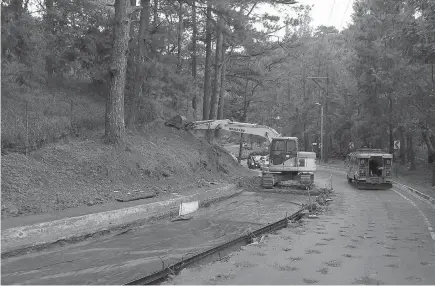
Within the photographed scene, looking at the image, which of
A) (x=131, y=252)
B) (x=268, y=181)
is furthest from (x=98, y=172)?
(x=268, y=181)

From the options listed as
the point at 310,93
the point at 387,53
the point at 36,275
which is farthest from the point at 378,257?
the point at 310,93

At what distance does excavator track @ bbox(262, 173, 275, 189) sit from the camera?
25641 mm

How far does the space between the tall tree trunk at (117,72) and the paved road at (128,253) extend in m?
5.22

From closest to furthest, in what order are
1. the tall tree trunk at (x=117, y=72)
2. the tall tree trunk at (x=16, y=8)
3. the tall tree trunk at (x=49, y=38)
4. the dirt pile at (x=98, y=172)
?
the dirt pile at (x=98, y=172) < the tall tree trunk at (x=16, y=8) < the tall tree trunk at (x=117, y=72) < the tall tree trunk at (x=49, y=38)

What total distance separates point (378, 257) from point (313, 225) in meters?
4.55

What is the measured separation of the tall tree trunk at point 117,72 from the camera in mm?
17750

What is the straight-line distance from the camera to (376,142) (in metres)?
52.2

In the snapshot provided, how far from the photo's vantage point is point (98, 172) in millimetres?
16188

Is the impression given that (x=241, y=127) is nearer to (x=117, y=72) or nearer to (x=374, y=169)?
(x=117, y=72)

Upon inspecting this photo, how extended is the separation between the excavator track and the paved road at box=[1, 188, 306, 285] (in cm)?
954

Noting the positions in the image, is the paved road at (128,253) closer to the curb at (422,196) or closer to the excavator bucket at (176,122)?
the curb at (422,196)

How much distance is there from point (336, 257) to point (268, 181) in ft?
52.7

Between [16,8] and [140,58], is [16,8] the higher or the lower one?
the higher one

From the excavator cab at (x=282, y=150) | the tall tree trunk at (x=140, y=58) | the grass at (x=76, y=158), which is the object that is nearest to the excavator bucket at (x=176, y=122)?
the grass at (x=76, y=158)
